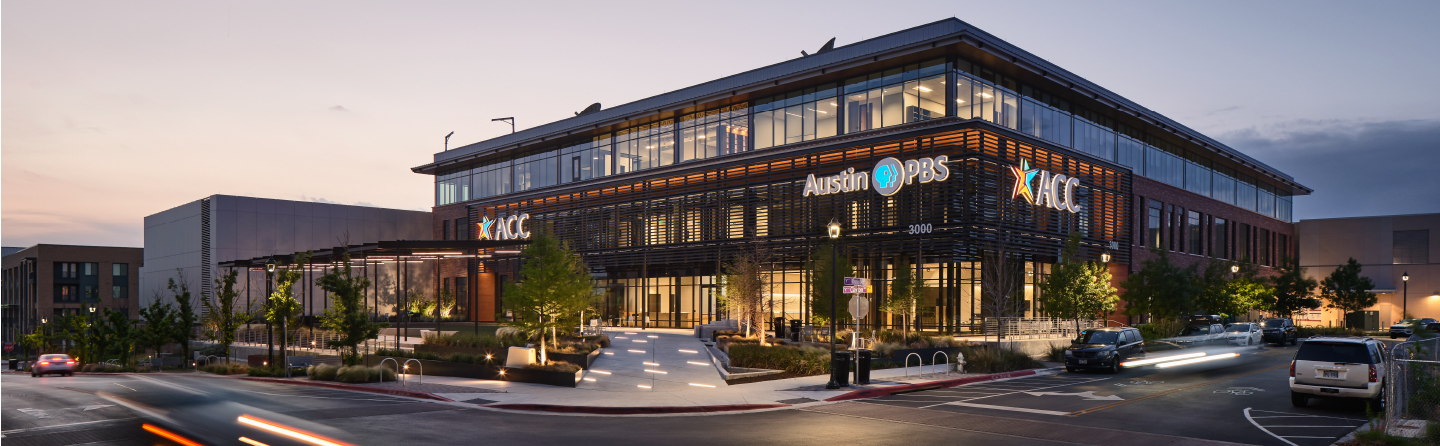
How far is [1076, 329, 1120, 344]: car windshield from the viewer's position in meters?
29.9

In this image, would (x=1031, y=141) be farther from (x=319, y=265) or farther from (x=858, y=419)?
(x=319, y=265)

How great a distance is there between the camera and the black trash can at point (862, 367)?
24234mm

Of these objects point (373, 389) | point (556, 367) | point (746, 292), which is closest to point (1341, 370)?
point (556, 367)

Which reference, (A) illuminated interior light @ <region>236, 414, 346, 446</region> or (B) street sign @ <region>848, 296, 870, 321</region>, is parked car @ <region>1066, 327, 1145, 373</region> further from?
(A) illuminated interior light @ <region>236, 414, 346, 446</region>

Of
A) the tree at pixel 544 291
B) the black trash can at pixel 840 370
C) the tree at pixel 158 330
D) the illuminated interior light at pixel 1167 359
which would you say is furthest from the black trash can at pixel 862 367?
the tree at pixel 158 330

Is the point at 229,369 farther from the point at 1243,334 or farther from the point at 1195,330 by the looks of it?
the point at 1243,334

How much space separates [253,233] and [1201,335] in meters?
71.9

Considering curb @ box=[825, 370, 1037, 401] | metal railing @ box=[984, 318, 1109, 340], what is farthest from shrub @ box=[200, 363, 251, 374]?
metal railing @ box=[984, 318, 1109, 340]

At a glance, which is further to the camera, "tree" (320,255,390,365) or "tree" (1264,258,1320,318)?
"tree" (1264,258,1320,318)

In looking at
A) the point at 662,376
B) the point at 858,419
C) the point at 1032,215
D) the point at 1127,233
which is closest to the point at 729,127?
the point at 1032,215

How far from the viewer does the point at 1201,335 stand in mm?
36156

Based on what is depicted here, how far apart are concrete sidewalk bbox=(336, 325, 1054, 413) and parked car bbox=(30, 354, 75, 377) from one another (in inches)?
981

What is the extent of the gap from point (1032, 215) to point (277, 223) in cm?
6227

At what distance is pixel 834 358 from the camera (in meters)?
24.1
